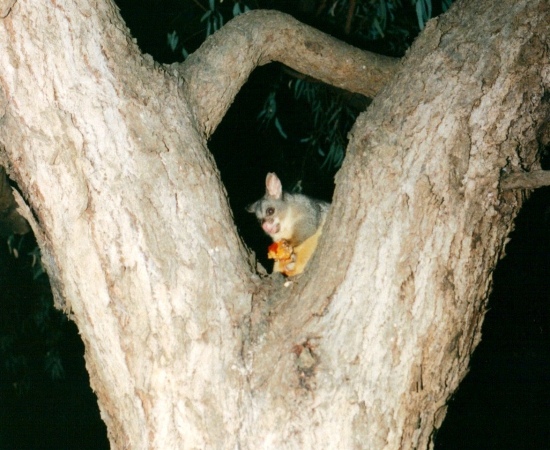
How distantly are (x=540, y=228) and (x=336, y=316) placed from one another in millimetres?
4065

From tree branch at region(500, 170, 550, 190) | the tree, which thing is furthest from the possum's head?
tree branch at region(500, 170, 550, 190)

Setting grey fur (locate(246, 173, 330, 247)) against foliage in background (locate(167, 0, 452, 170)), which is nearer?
grey fur (locate(246, 173, 330, 247))

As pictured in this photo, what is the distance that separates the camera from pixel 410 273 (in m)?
1.62

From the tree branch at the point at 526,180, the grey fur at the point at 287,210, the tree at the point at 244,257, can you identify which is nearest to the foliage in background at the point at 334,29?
the grey fur at the point at 287,210

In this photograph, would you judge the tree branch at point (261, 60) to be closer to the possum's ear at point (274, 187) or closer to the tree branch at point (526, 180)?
the possum's ear at point (274, 187)

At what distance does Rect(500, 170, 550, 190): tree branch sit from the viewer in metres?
1.63

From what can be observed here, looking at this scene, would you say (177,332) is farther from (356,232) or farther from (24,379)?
(24,379)

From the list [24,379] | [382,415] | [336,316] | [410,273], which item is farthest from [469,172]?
[24,379]

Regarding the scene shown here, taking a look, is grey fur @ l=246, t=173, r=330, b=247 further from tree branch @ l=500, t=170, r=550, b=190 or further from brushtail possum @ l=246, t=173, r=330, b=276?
tree branch @ l=500, t=170, r=550, b=190

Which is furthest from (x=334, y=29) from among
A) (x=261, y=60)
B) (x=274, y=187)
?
(x=261, y=60)

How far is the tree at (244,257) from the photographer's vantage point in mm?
1595

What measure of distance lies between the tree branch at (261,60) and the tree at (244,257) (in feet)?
1.45

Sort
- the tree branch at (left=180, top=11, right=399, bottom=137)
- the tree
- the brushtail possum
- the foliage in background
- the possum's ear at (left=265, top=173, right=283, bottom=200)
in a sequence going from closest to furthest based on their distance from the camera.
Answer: the tree → the tree branch at (left=180, top=11, right=399, bottom=137) → the brushtail possum → the possum's ear at (left=265, top=173, right=283, bottom=200) → the foliage in background

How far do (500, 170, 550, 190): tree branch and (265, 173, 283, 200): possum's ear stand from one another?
216 centimetres
